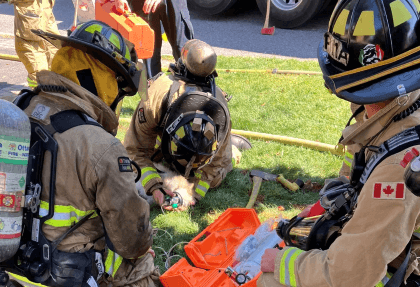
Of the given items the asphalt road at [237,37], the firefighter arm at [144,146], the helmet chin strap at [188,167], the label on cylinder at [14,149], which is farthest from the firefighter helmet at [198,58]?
the asphalt road at [237,37]

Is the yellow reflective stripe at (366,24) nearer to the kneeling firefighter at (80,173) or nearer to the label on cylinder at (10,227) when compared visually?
the kneeling firefighter at (80,173)

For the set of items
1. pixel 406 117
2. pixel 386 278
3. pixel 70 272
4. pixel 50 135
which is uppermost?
pixel 406 117

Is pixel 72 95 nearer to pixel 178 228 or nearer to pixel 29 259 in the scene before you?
pixel 29 259

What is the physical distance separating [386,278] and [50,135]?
196 centimetres

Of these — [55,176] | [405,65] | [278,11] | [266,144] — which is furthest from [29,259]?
[278,11]

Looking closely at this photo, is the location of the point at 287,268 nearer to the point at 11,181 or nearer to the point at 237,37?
the point at 11,181

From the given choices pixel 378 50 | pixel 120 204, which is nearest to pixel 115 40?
pixel 120 204

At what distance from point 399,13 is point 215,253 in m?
2.65

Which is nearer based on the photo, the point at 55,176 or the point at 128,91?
the point at 55,176

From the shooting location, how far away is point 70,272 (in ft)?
8.47

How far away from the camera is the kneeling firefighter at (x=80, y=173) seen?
2434 mm

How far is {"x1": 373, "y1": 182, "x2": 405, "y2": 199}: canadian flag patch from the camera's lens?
1826mm

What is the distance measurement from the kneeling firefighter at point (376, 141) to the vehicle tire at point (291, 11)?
27.7ft

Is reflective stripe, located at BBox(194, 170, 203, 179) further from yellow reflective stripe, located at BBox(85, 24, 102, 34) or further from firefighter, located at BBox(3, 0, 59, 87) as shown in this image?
firefighter, located at BBox(3, 0, 59, 87)
